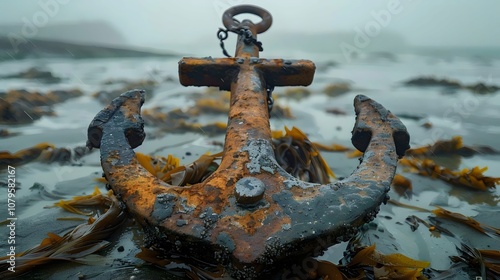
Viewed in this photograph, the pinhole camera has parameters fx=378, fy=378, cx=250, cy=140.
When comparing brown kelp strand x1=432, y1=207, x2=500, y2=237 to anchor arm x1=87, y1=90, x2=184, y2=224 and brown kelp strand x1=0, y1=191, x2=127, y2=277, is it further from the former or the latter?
brown kelp strand x1=0, y1=191, x2=127, y2=277

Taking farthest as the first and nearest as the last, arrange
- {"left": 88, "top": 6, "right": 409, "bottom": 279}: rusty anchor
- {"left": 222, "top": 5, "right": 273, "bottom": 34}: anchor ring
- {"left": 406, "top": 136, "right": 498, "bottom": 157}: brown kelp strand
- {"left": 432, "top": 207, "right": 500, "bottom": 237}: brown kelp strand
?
{"left": 406, "top": 136, "right": 498, "bottom": 157}: brown kelp strand, {"left": 222, "top": 5, "right": 273, "bottom": 34}: anchor ring, {"left": 432, "top": 207, "right": 500, "bottom": 237}: brown kelp strand, {"left": 88, "top": 6, "right": 409, "bottom": 279}: rusty anchor

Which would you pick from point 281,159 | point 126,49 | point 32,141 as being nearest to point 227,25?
point 281,159

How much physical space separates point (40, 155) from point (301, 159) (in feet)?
7.93

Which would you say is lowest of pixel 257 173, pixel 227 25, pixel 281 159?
pixel 281 159

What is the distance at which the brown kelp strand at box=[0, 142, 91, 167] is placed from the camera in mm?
3355

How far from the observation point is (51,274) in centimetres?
184

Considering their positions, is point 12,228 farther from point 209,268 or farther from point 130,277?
point 209,268

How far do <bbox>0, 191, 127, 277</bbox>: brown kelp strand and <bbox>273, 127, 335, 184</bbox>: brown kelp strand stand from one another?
4.54ft

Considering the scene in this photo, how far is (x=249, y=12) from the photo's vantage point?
3.62 meters

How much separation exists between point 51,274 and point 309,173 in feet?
6.21

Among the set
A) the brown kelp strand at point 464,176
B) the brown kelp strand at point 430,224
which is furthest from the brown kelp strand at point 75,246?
the brown kelp strand at point 464,176

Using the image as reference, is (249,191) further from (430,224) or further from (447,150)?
(447,150)

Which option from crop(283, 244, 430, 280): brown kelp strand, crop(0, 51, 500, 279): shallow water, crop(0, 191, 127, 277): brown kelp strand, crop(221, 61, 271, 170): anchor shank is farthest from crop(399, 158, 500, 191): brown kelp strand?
crop(0, 191, 127, 277): brown kelp strand

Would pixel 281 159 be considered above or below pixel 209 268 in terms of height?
above
